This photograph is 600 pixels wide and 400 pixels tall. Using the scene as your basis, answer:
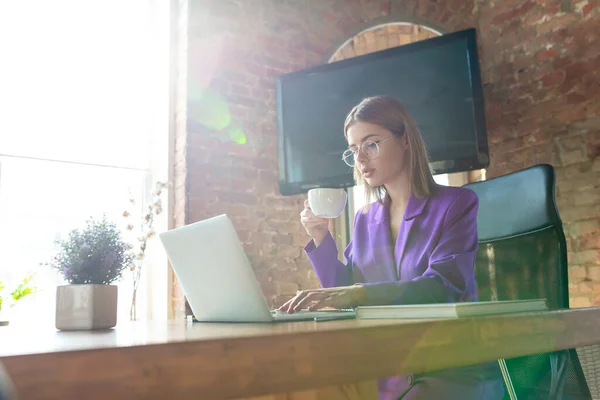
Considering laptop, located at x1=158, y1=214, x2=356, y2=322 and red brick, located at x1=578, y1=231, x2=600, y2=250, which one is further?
red brick, located at x1=578, y1=231, x2=600, y2=250

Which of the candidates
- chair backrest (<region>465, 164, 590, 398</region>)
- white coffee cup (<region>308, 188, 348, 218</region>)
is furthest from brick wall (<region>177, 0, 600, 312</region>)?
white coffee cup (<region>308, 188, 348, 218</region>)

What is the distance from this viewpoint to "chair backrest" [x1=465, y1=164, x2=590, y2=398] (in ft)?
4.93

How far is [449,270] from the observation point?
56.9 inches

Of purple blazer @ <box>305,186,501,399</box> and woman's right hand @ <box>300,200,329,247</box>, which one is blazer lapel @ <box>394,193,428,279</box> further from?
woman's right hand @ <box>300,200,329,247</box>

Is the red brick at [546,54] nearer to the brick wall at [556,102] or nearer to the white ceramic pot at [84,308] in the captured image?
the brick wall at [556,102]

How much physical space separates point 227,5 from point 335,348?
3.05m

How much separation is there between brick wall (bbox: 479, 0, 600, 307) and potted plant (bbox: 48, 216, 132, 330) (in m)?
2.52

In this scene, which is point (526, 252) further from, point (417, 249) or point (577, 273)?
point (577, 273)

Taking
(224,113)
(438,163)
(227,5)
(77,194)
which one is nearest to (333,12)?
(227,5)

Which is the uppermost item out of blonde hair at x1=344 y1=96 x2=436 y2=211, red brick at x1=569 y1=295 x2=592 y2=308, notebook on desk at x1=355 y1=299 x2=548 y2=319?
blonde hair at x1=344 y1=96 x2=436 y2=211

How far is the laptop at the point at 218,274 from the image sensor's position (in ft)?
3.30

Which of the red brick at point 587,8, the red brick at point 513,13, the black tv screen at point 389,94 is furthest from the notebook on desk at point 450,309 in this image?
the red brick at point 513,13

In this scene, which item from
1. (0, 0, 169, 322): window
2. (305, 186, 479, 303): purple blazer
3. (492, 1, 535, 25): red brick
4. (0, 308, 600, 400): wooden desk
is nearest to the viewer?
(0, 308, 600, 400): wooden desk

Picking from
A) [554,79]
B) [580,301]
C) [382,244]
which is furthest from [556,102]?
[382,244]
